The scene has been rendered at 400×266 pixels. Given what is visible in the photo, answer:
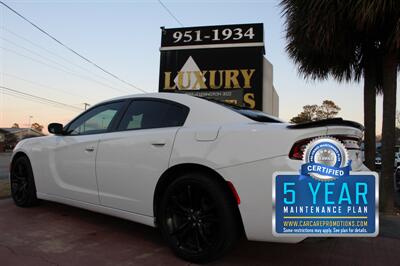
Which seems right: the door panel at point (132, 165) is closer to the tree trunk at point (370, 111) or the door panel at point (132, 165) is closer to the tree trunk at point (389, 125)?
the tree trunk at point (389, 125)

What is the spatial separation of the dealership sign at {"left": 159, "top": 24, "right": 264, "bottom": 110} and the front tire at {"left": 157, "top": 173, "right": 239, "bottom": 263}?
713 centimetres

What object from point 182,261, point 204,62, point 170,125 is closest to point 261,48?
point 204,62

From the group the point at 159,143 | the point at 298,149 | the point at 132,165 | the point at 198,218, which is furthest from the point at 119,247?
the point at 298,149

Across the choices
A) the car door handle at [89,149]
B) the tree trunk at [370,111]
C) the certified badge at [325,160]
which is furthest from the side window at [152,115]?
the tree trunk at [370,111]

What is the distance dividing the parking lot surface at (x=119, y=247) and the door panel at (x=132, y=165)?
0.40 meters

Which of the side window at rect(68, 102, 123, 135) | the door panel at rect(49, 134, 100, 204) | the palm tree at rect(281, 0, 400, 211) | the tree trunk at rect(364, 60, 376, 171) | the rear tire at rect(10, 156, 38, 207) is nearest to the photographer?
the door panel at rect(49, 134, 100, 204)

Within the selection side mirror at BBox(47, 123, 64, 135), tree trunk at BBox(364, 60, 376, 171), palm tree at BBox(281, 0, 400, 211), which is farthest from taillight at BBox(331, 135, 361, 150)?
tree trunk at BBox(364, 60, 376, 171)

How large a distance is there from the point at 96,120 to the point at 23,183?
5.23ft

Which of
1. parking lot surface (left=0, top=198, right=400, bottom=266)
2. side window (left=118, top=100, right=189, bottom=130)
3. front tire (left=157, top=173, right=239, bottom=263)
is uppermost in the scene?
side window (left=118, top=100, right=189, bottom=130)

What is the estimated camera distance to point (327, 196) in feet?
8.55

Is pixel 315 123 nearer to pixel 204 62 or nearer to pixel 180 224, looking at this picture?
pixel 180 224

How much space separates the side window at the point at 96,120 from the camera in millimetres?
4199

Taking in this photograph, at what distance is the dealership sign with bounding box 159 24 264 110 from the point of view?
10.5 metres

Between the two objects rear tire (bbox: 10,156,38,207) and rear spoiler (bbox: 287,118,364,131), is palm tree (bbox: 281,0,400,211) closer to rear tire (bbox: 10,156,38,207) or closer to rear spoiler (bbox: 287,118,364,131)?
rear spoiler (bbox: 287,118,364,131)
